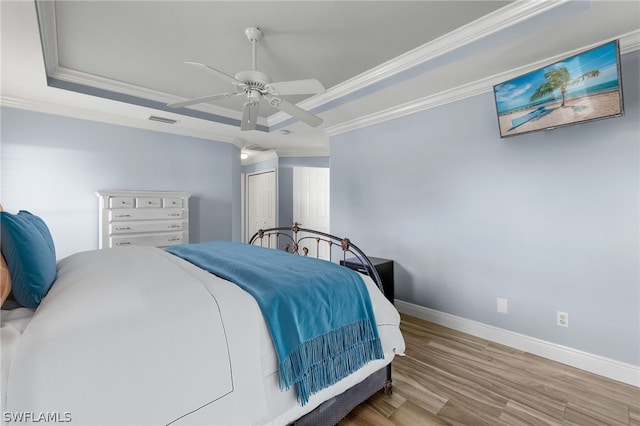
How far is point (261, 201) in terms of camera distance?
6211mm

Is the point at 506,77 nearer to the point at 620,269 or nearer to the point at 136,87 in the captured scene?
the point at 620,269

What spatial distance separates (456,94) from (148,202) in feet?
12.5

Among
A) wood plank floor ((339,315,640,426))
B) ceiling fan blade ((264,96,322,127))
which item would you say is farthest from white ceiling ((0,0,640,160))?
wood plank floor ((339,315,640,426))

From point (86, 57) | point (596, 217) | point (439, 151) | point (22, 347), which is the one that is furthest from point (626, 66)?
point (86, 57)

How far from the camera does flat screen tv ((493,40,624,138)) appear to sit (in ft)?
5.59

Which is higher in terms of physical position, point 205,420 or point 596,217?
point 596,217

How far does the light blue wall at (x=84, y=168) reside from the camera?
10.2ft

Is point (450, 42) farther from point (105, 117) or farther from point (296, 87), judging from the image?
point (105, 117)

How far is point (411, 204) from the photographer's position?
3205 millimetres

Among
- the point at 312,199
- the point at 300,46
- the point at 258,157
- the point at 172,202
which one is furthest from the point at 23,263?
the point at 258,157

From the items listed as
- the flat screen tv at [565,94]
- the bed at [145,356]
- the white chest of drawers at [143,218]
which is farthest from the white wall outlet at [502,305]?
the white chest of drawers at [143,218]

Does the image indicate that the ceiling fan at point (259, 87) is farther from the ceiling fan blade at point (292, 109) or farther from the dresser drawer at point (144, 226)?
the dresser drawer at point (144, 226)

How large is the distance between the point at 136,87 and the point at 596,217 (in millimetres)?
4463

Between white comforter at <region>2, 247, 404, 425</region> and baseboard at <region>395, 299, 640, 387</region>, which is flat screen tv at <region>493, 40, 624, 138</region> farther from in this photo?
white comforter at <region>2, 247, 404, 425</region>
